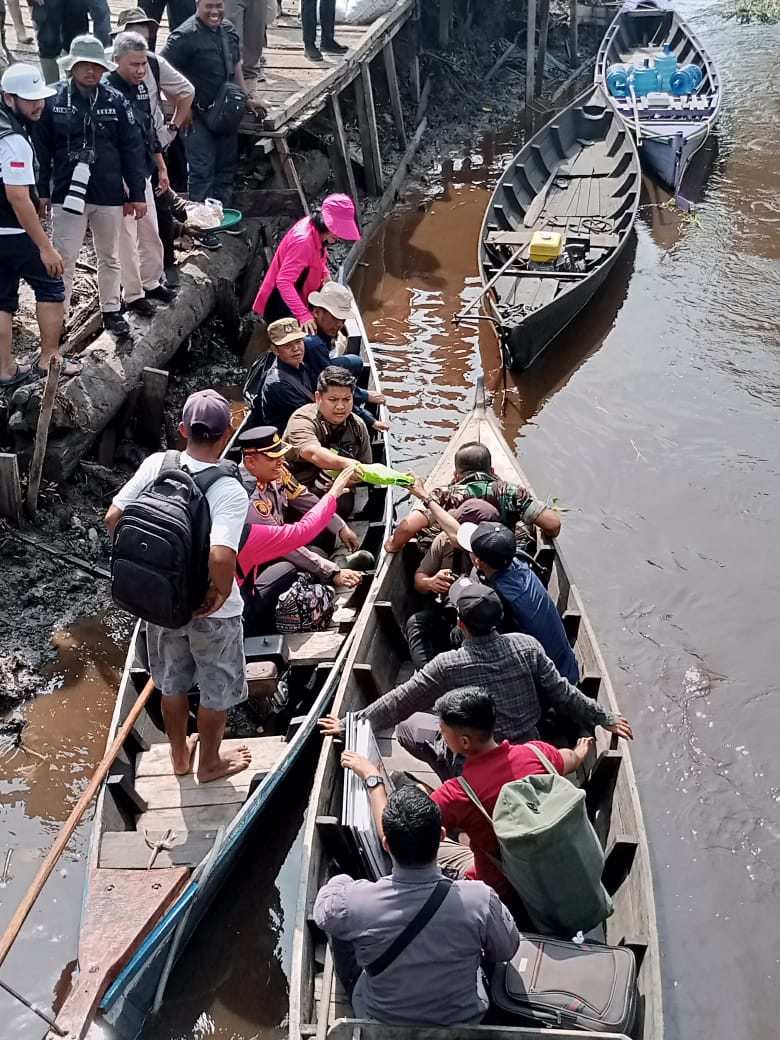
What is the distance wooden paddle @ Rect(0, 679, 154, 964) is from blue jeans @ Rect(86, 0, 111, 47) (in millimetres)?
7940

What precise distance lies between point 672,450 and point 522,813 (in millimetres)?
6632

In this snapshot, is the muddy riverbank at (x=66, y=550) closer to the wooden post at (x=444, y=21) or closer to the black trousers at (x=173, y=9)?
the black trousers at (x=173, y=9)

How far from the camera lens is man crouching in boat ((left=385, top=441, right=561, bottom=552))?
5516 mm

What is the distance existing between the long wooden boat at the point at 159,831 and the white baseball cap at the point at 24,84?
3.52 metres

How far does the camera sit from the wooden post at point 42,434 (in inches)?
252

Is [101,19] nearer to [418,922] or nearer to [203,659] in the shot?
[203,659]

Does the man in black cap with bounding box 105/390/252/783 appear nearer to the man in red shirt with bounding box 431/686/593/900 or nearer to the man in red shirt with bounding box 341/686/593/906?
the man in red shirt with bounding box 341/686/593/906

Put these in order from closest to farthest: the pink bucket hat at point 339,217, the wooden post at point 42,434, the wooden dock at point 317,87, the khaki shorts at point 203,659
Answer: the khaki shorts at point 203,659 < the wooden post at point 42,434 < the pink bucket hat at point 339,217 < the wooden dock at point 317,87

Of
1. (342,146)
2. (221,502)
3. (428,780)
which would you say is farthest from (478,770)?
(342,146)

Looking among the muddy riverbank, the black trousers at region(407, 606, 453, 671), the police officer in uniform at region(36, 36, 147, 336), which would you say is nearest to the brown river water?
the muddy riverbank

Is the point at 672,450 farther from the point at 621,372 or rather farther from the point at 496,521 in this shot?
the point at 496,521

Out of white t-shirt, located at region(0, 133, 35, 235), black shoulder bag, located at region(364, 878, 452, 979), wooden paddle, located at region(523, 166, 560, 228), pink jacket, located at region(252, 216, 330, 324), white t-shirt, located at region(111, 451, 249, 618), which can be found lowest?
wooden paddle, located at region(523, 166, 560, 228)

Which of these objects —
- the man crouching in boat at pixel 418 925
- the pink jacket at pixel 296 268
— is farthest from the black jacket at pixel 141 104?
the man crouching in boat at pixel 418 925

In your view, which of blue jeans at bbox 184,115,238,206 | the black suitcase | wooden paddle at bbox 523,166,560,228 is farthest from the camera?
wooden paddle at bbox 523,166,560,228
